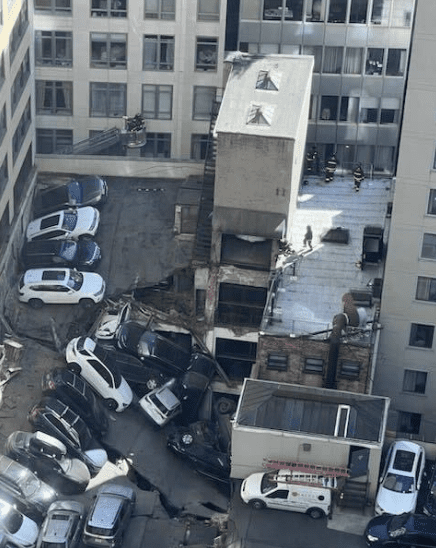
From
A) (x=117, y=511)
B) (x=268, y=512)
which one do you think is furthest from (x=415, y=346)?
(x=117, y=511)

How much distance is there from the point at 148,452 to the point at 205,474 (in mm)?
3401

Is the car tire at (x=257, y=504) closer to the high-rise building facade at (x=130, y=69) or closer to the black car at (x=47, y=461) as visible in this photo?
the black car at (x=47, y=461)

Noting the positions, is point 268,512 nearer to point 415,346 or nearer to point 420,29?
point 415,346

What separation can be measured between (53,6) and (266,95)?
1658cm

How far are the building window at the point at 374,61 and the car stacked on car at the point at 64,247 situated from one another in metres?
18.1

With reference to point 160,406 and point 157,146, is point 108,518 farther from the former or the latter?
point 157,146

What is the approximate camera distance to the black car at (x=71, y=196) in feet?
325

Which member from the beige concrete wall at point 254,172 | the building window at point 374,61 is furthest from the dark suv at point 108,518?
the building window at point 374,61

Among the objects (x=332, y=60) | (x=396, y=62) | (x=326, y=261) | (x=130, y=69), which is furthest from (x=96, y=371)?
(x=396, y=62)

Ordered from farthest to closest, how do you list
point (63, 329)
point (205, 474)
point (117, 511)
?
1. point (63, 329)
2. point (205, 474)
3. point (117, 511)

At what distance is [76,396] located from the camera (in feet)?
282

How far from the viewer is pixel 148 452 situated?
86625 mm

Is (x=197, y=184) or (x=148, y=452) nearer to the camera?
(x=148, y=452)

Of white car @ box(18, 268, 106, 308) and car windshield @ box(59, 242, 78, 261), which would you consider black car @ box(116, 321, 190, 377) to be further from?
car windshield @ box(59, 242, 78, 261)
